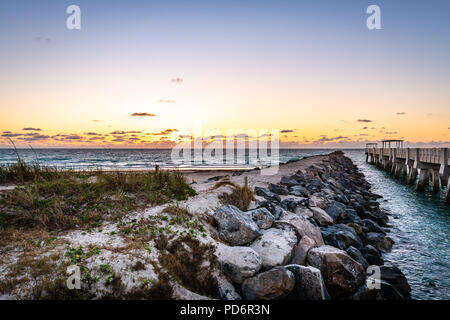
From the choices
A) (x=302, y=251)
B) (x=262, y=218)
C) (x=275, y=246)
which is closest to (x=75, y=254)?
(x=275, y=246)

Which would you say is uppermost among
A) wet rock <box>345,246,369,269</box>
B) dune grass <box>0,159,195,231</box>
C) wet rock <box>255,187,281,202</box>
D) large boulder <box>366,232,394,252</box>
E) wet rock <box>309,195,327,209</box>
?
dune grass <box>0,159,195,231</box>

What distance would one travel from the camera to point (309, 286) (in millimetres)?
4344

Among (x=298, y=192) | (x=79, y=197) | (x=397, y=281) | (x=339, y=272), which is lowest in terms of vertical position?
(x=397, y=281)

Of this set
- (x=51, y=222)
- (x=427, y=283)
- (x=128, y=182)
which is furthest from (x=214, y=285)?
(x=427, y=283)

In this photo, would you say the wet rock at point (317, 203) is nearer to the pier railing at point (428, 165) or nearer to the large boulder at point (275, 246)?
the large boulder at point (275, 246)

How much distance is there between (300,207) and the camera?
8.78 metres

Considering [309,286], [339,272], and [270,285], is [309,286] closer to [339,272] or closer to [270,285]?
[270,285]

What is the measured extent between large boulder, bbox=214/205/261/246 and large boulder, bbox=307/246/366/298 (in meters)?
1.45

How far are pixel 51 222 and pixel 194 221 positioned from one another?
3041 millimetres

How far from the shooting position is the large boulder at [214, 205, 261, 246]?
5641mm

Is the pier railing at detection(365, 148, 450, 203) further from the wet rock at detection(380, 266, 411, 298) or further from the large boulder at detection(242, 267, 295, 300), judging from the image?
the large boulder at detection(242, 267, 295, 300)

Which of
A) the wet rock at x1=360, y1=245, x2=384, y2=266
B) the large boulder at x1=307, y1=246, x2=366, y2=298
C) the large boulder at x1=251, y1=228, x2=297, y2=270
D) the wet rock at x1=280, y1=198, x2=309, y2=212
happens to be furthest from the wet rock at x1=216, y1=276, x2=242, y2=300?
the wet rock at x1=280, y1=198, x2=309, y2=212

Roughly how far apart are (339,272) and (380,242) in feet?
13.7
